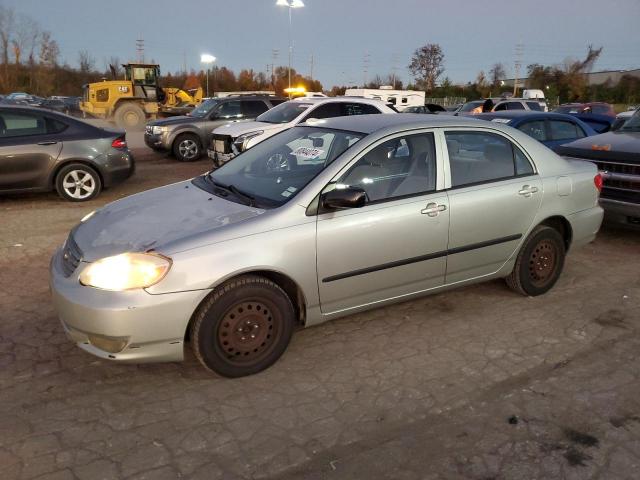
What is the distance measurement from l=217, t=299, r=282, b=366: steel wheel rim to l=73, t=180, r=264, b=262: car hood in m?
0.53

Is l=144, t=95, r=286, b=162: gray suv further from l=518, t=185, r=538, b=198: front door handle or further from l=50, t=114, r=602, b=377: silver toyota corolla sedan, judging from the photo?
l=518, t=185, r=538, b=198: front door handle

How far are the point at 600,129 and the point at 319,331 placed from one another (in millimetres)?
10974

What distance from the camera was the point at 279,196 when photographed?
3756mm

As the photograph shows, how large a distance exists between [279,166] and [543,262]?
2.43 meters

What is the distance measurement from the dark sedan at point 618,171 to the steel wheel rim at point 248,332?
15.2ft

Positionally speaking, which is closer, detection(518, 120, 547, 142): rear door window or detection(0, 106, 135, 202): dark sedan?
detection(0, 106, 135, 202): dark sedan

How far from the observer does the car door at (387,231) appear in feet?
12.0

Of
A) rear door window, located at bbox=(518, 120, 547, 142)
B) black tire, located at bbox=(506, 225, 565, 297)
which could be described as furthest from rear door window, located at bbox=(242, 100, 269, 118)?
black tire, located at bbox=(506, 225, 565, 297)

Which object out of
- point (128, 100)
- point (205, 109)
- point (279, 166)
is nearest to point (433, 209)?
point (279, 166)

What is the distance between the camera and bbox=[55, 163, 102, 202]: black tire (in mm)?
8375

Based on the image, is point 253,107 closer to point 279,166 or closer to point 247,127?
point 247,127

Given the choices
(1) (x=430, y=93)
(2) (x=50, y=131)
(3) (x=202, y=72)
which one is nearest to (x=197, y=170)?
(2) (x=50, y=131)

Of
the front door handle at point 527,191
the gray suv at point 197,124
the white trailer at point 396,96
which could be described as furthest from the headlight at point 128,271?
the white trailer at point 396,96

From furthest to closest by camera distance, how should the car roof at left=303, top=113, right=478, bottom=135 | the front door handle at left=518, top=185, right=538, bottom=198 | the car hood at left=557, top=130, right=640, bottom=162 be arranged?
the car hood at left=557, top=130, right=640, bottom=162 → the front door handle at left=518, top=185, right=538, bottom=198 → the car roof at left=303, top=113, right=478, bottom=135
